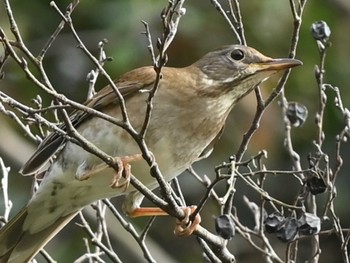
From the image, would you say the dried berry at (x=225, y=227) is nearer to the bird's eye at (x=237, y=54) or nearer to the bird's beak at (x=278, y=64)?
the bird's beak at (x=278, y=64)

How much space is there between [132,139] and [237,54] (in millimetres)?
658

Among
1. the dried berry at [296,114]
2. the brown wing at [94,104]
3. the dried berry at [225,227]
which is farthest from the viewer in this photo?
the brown wing at [94,104]

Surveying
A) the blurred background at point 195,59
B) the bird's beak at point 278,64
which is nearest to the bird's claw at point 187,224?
the bird's beak at point 278,64

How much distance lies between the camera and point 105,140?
4.69m

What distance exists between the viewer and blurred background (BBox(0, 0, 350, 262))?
7371 mm

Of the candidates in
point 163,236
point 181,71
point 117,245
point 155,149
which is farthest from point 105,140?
point 163,236

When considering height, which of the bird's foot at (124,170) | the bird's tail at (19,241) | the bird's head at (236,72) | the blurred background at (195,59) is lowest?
the blurred background at (195,59)

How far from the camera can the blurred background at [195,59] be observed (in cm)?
737

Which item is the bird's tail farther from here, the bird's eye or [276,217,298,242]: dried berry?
[276,217,298,242]: dried berry

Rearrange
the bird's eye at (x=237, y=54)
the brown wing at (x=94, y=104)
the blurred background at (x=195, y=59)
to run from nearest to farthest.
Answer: the brown wing at (x=94, y=104) < the bird's eye at (x=237, y=54) < the blurred background at (x=195, y=59)

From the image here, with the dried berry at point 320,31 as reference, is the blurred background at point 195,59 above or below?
below

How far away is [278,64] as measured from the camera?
4539 millimetres

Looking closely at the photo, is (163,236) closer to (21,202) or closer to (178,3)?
(21,202)

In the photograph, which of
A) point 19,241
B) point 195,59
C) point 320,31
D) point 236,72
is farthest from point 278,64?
point 195,59
